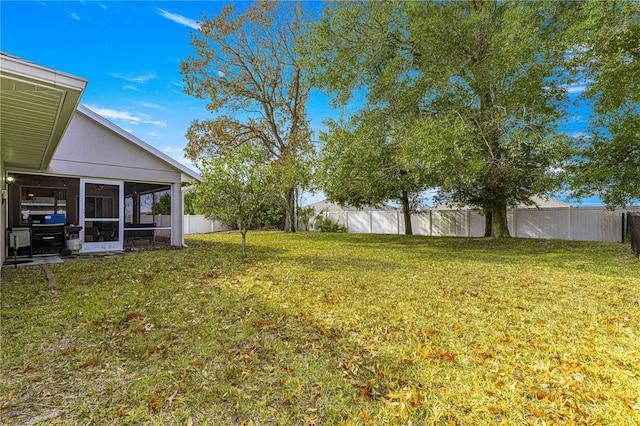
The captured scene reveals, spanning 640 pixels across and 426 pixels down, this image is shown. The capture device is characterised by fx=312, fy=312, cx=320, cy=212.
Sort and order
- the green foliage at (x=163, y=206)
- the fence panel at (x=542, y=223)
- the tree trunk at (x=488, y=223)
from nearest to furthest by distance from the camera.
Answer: the green foliage at (x=163, y=206) < the fence panel at (x=542, y=223) < the tree trunk at (x=488, y=223)

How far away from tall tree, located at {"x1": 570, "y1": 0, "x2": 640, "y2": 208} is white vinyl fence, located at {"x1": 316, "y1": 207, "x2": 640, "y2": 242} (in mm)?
3057

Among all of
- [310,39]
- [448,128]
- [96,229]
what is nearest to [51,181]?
[96,229]

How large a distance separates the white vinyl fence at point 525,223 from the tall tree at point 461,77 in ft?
12.0

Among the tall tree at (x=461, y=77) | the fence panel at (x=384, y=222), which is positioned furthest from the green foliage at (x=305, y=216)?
the tall tree at (x=461, y=77)

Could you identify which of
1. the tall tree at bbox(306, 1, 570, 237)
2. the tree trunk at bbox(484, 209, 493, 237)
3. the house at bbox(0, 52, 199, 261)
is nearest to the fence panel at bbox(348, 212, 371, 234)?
the tree trunk at bbox(484, 209, 493, 237)

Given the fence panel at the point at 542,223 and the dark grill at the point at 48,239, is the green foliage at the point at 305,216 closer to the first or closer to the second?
the fence panel at the point at 542,223

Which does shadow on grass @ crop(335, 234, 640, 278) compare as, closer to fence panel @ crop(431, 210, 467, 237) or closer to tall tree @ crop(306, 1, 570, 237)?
tall tree @ crop(306, 1, 570, 237)

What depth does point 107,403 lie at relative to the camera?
95.0 inches

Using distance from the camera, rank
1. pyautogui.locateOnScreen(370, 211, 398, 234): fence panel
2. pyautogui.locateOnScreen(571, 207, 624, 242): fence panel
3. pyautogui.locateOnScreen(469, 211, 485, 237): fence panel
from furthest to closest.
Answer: pyautogui.locateOnScreen(370, 211, 398, 234): fence panel, pyautogui.locateOnScreen(469, 211, 485, 237): fence panel, pyautogui.locateOnScreen(571, 207, 624, 242): fence panel

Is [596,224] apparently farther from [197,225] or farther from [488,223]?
[197,225]

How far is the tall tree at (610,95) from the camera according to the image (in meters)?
7.83

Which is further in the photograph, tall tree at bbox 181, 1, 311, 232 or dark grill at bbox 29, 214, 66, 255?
tall tree at bbox 181, 1, 311, 232

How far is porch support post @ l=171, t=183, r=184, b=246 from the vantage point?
440 inches

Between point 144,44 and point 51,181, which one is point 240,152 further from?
point 51,181
